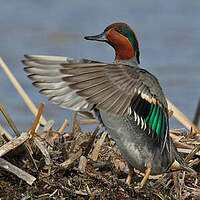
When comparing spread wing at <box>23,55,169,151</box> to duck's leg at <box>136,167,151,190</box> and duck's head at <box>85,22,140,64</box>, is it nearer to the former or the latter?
duck's leg at <box>136,167,151,190</box>

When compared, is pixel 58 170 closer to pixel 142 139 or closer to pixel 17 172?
pixel 17 172

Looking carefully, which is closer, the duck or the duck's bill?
the duck

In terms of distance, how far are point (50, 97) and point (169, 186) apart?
1.41 meters

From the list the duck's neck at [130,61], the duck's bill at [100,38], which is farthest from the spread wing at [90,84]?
the duck's bill at [100,38]

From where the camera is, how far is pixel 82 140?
4867 millimetres

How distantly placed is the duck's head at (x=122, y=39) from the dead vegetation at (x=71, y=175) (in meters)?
0.82

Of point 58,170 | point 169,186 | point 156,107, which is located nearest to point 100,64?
point 156,107

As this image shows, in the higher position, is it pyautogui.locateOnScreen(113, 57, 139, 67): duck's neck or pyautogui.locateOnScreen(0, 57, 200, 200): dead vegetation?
pyautogui.locateOnScreen(113, 57, 139, 67): duck's neck

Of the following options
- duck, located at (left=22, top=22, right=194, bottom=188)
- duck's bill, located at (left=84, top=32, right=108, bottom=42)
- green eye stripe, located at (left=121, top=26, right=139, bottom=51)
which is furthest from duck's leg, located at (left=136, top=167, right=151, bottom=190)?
duck's bill, located at (left=84, top=32, right=108, bottom=42)

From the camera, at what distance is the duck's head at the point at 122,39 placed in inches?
187

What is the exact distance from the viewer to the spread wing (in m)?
3.70

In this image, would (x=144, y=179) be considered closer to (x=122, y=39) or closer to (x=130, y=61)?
(x=130, y=61)

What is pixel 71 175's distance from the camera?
434 cm

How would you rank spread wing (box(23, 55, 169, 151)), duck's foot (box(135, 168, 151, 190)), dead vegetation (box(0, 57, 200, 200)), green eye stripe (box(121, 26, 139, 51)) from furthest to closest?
green eye stripe (box(121, 26, 139, 51)) < duck's foot (box(135, 168, 151, 190)) < dead vegetation (box(0, 57, 200, 200)) < spread wing (box(23, 55, 169, 151))
